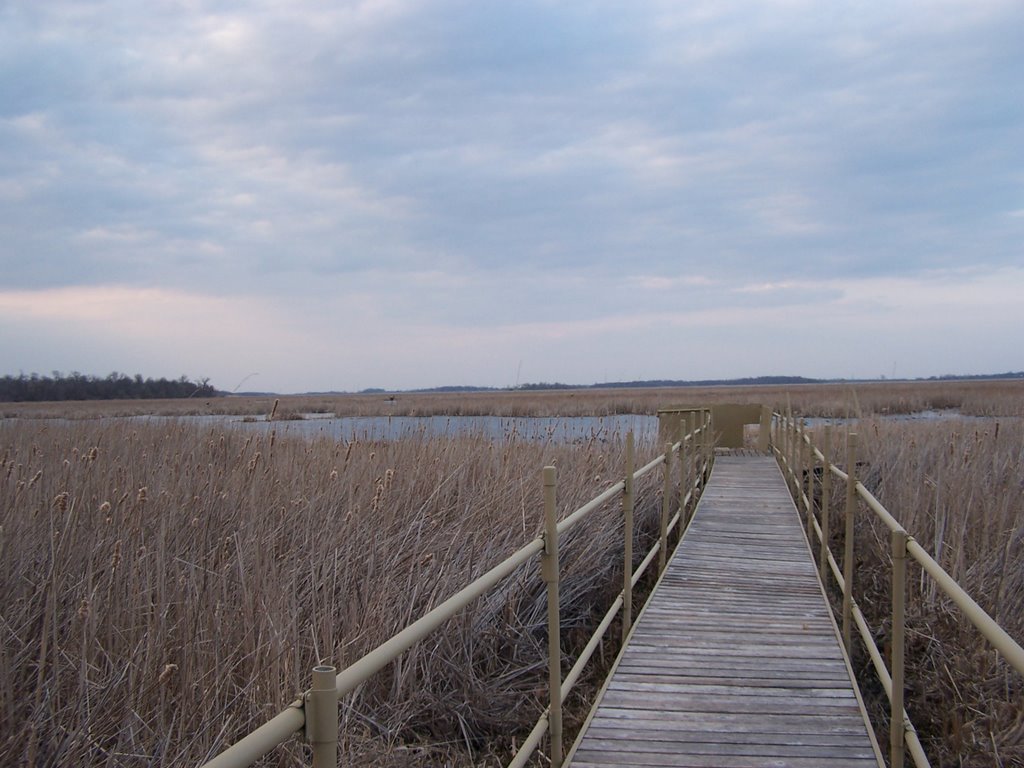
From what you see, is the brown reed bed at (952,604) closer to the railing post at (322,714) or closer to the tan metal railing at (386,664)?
the tan metal railing at (386,664)

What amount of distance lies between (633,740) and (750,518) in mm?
5456

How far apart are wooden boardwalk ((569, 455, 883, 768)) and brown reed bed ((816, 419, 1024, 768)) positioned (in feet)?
1.99

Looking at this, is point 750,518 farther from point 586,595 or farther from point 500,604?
point 500,604

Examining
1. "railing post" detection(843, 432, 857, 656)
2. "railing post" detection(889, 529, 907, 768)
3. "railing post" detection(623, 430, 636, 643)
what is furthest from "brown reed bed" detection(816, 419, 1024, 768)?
"railing post" detection(623, 430, 636, 643)

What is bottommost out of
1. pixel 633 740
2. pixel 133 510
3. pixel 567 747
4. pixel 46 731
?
pixel 567 747

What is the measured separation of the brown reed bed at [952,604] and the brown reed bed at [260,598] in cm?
215

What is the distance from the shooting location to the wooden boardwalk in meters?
3.54

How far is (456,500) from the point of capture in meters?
6.44

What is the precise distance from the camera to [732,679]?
435cm

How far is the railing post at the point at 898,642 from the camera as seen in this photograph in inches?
125

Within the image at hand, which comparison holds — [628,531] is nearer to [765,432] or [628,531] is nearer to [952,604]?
[952,604]

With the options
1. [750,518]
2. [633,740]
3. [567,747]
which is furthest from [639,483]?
[633,740]

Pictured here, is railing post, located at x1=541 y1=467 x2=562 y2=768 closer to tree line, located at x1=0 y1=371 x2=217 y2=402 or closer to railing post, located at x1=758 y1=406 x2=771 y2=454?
railing post, located at x1=758 y1=406 x2=771 y2=454

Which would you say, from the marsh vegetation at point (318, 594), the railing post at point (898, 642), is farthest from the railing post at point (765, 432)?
the railing post at point (898, 642)
